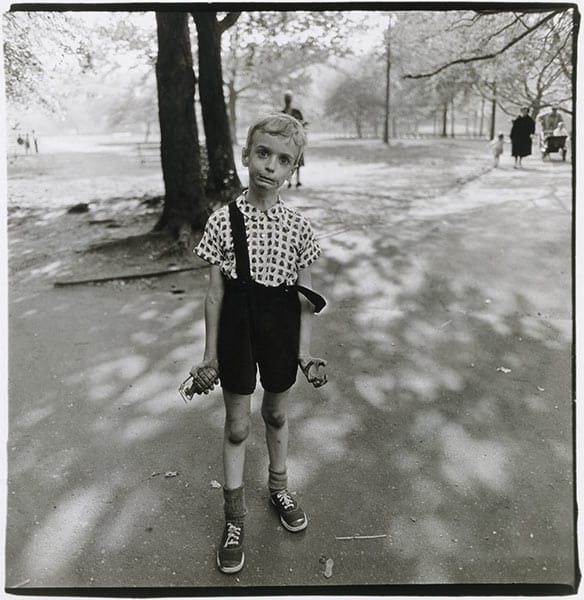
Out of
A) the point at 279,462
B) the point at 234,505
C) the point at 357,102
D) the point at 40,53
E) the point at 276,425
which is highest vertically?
the point at 357,102

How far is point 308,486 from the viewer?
9.75 ft

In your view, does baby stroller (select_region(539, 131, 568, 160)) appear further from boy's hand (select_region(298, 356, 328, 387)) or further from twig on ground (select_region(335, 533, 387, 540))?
twig on ground (select_region(335, 533, 387, 540))

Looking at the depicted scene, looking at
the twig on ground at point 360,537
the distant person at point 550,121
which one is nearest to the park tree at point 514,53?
the distant person at point 550,121

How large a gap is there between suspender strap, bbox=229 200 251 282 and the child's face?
14cm

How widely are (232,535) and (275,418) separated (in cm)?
53

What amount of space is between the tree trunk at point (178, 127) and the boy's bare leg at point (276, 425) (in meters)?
4.95

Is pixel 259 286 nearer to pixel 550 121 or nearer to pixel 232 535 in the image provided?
pixel 232 535

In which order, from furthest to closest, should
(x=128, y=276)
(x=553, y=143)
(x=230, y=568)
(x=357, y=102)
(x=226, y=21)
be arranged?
(x=357, y=102) < (x=226, y=21) < (x=128, y=276) < (x=553, y=143) < (x=230, y=568)

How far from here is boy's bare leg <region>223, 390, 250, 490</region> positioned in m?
2.48

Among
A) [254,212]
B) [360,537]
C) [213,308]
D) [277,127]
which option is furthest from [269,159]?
[360,537]

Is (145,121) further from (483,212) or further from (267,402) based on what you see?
(267,402)

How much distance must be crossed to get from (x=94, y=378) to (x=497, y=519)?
9.13 ft

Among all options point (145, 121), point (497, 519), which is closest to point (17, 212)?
point (497, 519)

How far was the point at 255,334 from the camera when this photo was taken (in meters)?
2.38
